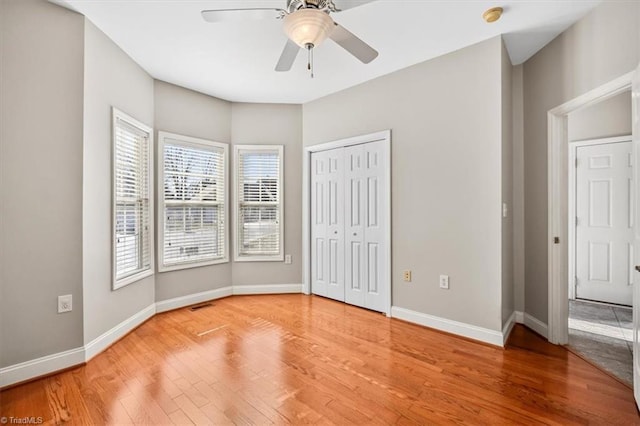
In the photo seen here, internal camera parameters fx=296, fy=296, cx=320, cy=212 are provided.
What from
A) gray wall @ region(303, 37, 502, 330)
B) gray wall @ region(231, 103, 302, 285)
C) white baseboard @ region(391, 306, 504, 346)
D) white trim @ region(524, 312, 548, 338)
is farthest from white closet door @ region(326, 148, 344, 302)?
white trim @ region(524, 312, 548, 338)

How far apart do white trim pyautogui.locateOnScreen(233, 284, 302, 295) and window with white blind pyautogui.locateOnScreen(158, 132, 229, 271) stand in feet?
1.60

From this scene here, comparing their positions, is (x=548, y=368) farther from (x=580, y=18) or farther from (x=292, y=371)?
(x=580, y=18)

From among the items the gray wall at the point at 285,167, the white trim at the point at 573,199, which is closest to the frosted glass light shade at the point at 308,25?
the gray wall at the point at 285,167

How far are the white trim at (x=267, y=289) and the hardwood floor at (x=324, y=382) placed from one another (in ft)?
3.87

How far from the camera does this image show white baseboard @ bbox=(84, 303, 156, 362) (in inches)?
96.8

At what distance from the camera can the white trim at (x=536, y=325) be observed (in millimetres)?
2803

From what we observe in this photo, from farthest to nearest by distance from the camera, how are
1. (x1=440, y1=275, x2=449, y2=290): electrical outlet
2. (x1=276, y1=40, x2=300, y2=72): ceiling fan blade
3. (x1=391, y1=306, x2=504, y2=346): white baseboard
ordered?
(x1=440, y1=275, x2=449, y2=290): electrical outlet, (x1=391, y1=306, x2=504, y2=346): white baseboard, (x1=276, y1=40, x2=300, y2=72): ceiling fan blade

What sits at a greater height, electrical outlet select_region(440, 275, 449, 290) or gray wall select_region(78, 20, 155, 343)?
gray wall select_region(78, 20, 155, 343)

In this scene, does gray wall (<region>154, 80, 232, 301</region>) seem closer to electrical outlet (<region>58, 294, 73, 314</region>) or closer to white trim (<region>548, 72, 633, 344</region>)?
electrical outlet (<region>58, 294, 73, 314</region>)

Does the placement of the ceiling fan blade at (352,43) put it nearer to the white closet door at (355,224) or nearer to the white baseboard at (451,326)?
the white closet door at (355,224)

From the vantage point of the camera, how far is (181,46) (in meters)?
2.78

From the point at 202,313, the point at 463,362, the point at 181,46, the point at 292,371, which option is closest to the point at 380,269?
the point at 463,362

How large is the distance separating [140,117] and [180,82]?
0.69 meters

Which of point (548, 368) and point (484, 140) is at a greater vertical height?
point (484, 140)
